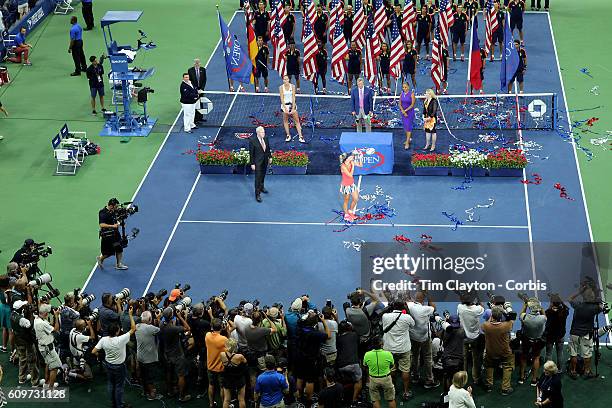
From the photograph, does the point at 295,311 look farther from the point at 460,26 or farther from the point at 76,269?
the point at 460,26

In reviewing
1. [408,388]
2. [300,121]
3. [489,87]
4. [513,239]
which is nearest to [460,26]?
[489,87]

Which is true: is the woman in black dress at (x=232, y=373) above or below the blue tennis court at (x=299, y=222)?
above

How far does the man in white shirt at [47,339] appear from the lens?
2128cm

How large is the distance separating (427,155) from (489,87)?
6.99 meters

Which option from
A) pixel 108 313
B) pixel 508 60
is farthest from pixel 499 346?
pixel 508 60

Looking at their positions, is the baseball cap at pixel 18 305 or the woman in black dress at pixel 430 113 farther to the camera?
the woman in black dress at pixel 430 113

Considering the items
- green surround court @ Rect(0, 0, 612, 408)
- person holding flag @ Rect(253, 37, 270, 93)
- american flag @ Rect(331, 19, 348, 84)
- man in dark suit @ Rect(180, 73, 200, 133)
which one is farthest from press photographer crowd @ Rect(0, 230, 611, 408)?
person holding flag @ Rect(253, 37, 270, 93)

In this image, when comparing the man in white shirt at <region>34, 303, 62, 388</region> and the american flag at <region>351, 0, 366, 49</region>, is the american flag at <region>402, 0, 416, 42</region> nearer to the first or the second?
the american flag at <region>351, 0, 366, 49</region>

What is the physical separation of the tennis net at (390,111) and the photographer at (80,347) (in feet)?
45.4

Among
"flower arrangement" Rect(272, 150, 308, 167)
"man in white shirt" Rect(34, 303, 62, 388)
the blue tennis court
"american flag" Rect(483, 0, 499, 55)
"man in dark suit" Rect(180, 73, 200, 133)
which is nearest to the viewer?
"man in white shirt" Rect(34, 303, 62, 388)

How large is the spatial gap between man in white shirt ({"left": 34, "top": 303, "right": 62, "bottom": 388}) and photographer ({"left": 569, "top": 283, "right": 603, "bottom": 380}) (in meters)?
9.64

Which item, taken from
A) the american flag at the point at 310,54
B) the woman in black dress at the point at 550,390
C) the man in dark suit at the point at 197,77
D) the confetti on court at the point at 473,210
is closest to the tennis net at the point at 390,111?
the man in dark suit at the point at 197,77

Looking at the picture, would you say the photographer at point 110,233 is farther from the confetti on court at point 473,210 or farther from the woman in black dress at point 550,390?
the woman in black dress at point 550,390

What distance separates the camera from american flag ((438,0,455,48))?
1494 inches
